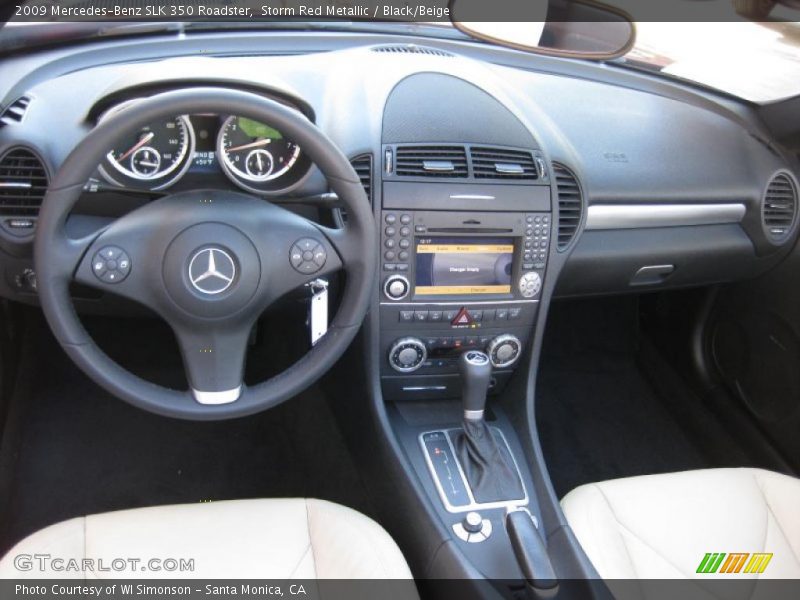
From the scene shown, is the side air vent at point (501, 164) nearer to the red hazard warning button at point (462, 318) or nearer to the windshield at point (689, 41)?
the red hazard warning button at point (462, 318)

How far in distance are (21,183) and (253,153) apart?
47 centimetres

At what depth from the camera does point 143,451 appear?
90.6 inches

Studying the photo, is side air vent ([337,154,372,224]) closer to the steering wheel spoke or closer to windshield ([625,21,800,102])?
the steering wheel spoke

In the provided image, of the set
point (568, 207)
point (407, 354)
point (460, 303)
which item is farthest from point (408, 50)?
point (407, 354)

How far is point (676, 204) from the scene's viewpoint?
2088 mm

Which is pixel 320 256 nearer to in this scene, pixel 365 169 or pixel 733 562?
pixel 365 169

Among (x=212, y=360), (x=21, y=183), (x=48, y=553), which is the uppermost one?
(x=21, y=183)

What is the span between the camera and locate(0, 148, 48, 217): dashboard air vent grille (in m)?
1.50

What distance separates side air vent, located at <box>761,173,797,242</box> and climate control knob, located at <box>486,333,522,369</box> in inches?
35.8

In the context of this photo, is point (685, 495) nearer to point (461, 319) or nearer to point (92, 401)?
point (461, 319)

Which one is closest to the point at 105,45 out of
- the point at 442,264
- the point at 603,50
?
the point at 442,264

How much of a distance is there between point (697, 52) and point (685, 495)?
171cm

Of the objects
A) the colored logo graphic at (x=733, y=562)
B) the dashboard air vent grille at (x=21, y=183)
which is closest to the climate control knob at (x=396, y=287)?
the dashboard air vent grille at (x=21, y=183)

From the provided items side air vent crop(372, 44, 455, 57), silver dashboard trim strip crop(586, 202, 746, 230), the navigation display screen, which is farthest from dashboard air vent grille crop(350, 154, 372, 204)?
silver dashboard trim strip crop(586, 202, 746, 230)
